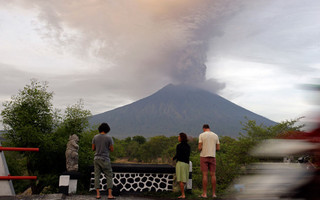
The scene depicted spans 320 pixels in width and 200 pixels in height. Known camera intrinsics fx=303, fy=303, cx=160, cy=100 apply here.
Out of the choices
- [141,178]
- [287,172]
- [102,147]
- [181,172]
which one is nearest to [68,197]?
[102,147]

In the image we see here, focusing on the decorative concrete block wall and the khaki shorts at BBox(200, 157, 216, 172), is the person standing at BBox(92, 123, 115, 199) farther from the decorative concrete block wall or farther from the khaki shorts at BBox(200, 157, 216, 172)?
the khaki shorts at BBox(200, 157, 216, 172)

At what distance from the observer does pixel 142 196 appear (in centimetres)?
955

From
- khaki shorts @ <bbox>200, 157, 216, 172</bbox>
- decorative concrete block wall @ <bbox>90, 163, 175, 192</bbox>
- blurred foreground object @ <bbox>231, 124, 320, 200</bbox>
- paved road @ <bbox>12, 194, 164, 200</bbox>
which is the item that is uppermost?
blurred foreground object @ <bbox>231, 124, 320, 200</bbox>

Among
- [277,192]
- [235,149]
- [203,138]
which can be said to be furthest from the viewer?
[235,149]

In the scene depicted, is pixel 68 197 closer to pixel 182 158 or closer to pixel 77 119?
pixel 182 158

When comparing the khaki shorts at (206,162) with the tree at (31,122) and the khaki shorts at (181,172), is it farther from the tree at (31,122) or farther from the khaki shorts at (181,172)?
the tree at (31,122)

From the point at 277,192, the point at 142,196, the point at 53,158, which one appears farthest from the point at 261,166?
the point at 53,158

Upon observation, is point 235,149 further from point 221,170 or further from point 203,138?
point 203,138

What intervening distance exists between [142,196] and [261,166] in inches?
353

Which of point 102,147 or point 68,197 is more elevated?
point 102,147

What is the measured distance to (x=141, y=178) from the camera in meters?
10.1

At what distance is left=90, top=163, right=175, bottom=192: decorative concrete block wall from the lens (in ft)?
32.9

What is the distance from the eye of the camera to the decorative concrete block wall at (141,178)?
10.0 meters

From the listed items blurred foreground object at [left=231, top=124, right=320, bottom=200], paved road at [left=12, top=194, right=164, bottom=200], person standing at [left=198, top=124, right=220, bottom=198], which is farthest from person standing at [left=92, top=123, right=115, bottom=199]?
blurred foreground object at [left=231, top=124, right=320, bottom=200]
